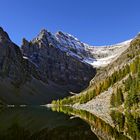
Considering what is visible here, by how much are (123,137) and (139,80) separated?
8418cm

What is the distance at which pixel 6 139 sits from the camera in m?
47.9

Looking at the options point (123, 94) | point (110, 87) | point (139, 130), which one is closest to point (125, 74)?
point (110, 87)

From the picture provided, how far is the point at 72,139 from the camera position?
48.3 m

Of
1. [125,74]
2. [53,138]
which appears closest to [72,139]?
Answer: [53,138]

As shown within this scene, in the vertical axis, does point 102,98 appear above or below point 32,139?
above

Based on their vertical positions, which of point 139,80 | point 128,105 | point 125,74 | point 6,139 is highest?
point 125,74

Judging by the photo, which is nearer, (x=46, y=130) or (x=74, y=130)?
(x=74, y=130)

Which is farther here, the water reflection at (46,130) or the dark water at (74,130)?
the water reflection at (46,130)

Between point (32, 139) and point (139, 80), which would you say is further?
point (139, 80)

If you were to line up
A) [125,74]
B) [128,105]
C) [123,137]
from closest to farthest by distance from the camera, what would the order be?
1. [123,137]
2. [128,105]
3. [125,74]

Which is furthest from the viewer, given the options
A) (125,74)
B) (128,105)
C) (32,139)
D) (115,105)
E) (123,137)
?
(125,74)

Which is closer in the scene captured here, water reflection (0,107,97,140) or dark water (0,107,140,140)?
dark water (0,107,140,140)

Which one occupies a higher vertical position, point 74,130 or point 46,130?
point 74,130

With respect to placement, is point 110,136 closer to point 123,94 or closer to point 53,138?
point 53,138
